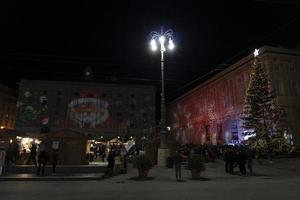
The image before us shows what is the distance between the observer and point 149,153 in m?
24.6

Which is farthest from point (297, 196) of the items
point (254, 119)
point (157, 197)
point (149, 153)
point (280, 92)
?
point (280, 92)

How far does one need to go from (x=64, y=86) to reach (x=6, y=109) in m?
18.6

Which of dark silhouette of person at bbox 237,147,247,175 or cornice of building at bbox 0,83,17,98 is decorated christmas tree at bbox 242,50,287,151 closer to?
dark silhouette of person at bbox 237,147,247,175

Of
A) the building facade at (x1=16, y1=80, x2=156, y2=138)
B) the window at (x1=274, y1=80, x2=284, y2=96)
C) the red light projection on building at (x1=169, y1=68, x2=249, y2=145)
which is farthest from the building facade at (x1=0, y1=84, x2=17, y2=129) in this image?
the window at (x1=274, y1=80, x2=284, y2=96)

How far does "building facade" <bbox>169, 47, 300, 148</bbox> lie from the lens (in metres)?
42.6

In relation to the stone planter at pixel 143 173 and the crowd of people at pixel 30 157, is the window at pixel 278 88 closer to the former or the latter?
the stone planter at pixel 143 173

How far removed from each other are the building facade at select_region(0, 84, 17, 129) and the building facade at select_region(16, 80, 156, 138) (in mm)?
8882

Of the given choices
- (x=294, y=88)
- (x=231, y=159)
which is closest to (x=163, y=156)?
(x=231, y=159)

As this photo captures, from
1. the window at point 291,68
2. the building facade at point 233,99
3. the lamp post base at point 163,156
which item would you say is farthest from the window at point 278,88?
the lamp post base at point 163,156

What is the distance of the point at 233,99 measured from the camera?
52562 mm

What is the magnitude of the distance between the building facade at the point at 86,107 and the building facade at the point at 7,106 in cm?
888

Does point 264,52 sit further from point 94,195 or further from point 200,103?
point 94,195

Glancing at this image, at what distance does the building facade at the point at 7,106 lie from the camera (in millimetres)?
71625

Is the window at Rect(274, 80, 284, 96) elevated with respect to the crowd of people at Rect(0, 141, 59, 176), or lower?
elevated
